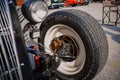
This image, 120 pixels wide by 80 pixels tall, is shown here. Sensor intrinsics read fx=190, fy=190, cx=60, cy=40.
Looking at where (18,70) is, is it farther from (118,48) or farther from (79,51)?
(118,48)

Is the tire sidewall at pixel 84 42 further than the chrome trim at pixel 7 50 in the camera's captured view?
Yes

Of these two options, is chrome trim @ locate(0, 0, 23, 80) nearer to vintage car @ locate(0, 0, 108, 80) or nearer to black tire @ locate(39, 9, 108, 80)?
vintage car @ locate(0, 0, 108, 80)

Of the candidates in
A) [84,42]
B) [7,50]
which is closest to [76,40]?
[84,42]

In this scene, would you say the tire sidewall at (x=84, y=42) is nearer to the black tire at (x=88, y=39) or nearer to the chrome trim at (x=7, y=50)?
the black tire at (x=88, y=39)

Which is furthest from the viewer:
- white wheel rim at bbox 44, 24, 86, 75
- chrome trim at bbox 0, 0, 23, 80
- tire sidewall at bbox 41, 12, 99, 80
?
white wheel rim at bbox 44, 24, 86, 75

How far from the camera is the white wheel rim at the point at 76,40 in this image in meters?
2.65

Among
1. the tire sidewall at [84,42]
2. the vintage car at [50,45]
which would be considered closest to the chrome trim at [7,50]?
the vintage car at [50,45]

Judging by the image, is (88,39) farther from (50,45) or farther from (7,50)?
(7,50)

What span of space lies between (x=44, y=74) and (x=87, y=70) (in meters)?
0.61

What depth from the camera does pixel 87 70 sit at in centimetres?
254

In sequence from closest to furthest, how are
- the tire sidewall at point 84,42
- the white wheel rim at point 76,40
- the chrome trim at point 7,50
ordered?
the chrome trim at point 7,50
the tire sidewall at point 84,42
the white wheel rim at point 76,40

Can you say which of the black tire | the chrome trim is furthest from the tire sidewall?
the chrome trim

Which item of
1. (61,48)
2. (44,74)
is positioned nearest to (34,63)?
(44,74)

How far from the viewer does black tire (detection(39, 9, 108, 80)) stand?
8.16ft
